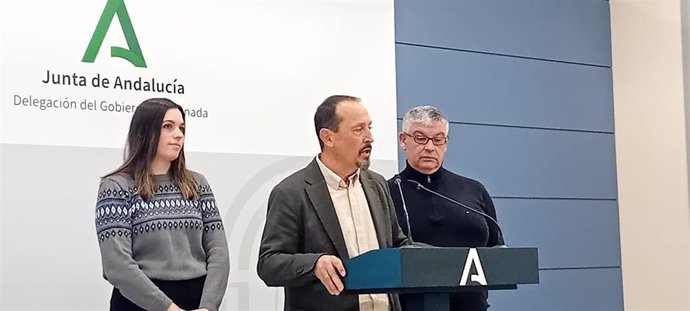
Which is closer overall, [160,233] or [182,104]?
[160,233]

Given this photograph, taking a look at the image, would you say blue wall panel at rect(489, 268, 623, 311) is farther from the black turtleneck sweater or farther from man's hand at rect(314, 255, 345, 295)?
man's hand at rect(314, 255, 345, 295)

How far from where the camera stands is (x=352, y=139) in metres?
2.81

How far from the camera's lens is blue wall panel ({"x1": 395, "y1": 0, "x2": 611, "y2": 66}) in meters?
4.49

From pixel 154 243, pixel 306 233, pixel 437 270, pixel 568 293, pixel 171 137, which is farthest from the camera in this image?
pixel 568 293

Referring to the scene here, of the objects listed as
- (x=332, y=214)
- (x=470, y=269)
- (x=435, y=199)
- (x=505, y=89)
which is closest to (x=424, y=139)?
(x=435, y=199)

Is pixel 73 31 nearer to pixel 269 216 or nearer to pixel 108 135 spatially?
pixel 108 135

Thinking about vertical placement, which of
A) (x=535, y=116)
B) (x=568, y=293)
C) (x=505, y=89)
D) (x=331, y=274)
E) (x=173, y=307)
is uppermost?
(x=505, y=89)

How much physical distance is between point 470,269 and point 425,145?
112 cm

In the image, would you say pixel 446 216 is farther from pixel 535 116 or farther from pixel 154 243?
pixel 535 116

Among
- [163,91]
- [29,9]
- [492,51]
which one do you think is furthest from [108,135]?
[492,51]

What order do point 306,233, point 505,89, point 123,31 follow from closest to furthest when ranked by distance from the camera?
point 306,233 → point 123,31 → point 505,89

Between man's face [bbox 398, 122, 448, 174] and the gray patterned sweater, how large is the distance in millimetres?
762

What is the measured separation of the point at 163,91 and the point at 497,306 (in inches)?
77.8

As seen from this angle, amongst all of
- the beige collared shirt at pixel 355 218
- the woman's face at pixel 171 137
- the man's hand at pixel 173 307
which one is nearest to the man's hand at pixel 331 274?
the beige collared shirt at pixel 355 218
